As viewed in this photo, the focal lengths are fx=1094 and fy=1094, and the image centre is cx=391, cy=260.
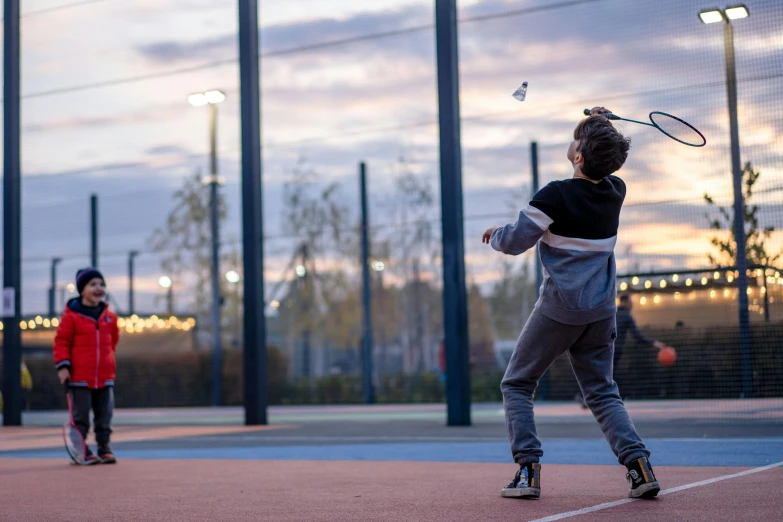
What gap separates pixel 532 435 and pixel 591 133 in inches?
51.4

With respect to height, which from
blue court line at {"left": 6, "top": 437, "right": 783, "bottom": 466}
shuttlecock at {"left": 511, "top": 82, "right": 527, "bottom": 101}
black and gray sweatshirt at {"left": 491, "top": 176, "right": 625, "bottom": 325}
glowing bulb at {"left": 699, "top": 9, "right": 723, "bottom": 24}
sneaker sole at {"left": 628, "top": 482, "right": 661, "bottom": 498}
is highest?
glowing bulb at {"left": 699, "top": 9, "right": 723, "bottom": 24}

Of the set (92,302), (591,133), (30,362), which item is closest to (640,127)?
Answer: (92,302)

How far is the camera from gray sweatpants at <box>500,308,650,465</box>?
461 cm

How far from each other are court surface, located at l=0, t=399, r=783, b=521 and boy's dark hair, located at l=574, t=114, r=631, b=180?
1382 millimetres

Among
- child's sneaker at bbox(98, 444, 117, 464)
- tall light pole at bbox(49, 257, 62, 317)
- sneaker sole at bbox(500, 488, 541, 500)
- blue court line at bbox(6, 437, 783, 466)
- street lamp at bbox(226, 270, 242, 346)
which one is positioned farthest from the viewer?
street lamp at bbox(226, 270, 242, 346)

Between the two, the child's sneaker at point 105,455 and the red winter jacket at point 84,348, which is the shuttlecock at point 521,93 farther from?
the child's sneaker at point 105,455

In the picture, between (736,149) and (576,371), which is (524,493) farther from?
(736,149)

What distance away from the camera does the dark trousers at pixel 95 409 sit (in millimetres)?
7848

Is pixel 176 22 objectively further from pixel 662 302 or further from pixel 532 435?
pixel 532 435

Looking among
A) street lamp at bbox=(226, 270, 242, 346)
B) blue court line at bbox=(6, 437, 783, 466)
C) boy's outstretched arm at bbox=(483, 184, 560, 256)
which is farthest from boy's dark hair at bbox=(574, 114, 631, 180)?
street lamp at bbox=(226, 270, 242, 346)

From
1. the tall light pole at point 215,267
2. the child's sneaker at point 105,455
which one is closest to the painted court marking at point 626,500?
the child's sneaker at point 105,455

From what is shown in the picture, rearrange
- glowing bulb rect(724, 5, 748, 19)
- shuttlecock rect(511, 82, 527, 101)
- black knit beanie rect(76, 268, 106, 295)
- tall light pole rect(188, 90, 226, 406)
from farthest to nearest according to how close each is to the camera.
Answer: tall light pole rect(188, 90, 226, 406), glowing bulb rect(724, 5, 748, 19), black knit beanie rect(76, 268, 106, 295), shuttlecock rect(511, 82, 527, 101)

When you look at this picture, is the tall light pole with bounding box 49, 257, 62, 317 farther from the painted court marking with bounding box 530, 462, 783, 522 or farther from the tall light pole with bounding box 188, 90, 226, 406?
the painted court marking with bounding box 530, 462, 783, 522

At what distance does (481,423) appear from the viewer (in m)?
11.3
